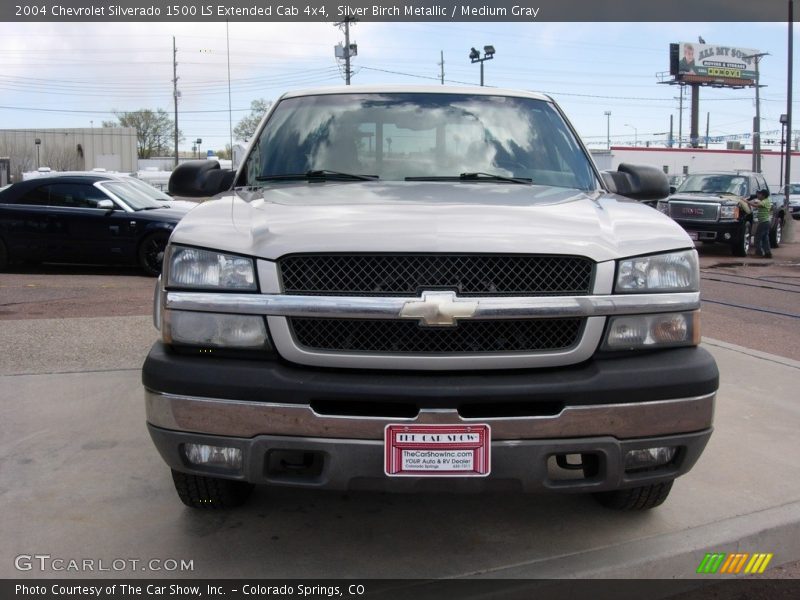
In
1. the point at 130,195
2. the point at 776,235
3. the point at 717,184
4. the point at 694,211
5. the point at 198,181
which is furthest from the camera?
the point at 776,235

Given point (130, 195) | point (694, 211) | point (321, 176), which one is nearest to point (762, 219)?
point (694, 211)

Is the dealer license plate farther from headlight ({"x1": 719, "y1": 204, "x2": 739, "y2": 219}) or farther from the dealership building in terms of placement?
the dealership building

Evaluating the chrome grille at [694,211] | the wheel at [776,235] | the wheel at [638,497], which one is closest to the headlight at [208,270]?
the wheel at [638,497]

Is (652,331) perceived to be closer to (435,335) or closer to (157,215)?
(435,335)

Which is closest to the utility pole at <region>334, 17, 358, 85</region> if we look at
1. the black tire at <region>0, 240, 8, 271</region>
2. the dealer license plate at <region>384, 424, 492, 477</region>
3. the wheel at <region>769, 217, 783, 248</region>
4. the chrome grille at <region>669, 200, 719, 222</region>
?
the wheel at <region>769, 217, 783, 248</region>

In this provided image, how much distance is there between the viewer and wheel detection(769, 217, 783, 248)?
20.7 m

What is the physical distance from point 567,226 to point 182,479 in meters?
1.85

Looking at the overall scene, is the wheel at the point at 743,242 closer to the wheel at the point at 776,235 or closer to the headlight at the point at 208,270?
the wheel at the point at 776,235

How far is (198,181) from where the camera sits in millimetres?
4293

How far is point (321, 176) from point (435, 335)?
140 cm

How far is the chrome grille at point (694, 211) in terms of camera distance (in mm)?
17891

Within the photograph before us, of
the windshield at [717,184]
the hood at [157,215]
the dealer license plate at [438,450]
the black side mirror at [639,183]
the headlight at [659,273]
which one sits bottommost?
the dealer license plate at [438,450]

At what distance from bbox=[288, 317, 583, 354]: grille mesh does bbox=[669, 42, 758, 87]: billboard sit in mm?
95174

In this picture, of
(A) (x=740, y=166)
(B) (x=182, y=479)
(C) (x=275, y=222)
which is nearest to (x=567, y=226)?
(C) (x=275, y=222)
